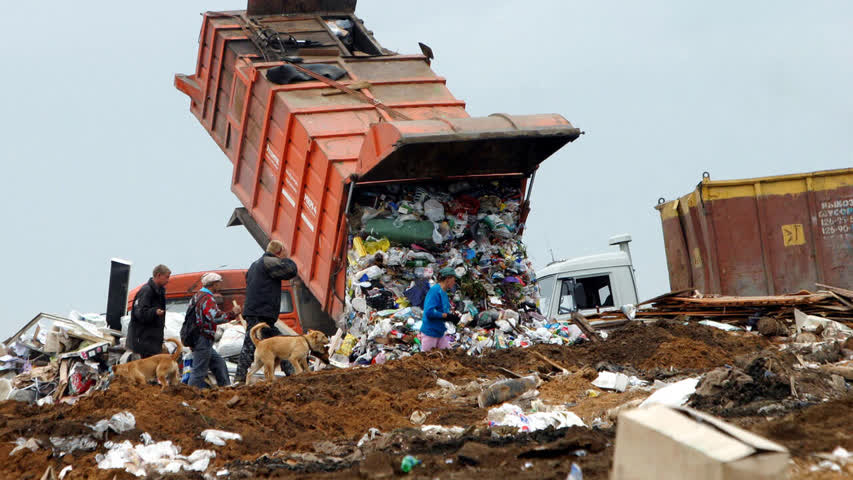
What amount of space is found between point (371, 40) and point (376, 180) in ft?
10.3

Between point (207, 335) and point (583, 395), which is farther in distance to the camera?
point (207, 335)

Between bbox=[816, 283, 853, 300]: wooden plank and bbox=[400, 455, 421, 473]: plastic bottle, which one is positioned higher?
bbox=[816, 283, 853, 300]: wooden plank

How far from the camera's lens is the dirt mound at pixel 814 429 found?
166 inches

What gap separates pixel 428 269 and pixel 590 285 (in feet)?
10.1

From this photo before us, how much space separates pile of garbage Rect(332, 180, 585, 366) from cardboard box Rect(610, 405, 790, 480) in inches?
251

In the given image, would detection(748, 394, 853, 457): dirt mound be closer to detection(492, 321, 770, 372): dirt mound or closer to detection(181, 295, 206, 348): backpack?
detection(492, 321, 770, 372): dirt mound

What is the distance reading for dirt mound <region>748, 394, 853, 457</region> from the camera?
4.21 m

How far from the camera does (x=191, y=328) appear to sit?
8844 mm

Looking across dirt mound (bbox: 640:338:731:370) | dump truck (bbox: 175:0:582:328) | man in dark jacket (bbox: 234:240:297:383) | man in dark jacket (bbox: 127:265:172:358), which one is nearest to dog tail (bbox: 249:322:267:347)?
man in dark jacket (bbox: 234:240:297:383)

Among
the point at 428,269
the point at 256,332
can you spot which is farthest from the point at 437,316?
the point at 256,332

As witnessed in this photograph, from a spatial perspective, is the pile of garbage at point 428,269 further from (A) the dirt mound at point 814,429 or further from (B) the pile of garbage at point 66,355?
(A) the dirt mound at point 814,429

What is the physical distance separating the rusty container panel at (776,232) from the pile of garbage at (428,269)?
3195mm

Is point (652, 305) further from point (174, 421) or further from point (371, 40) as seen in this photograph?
point (174, 421)

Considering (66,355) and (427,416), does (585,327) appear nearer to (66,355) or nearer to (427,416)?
(427,416)
